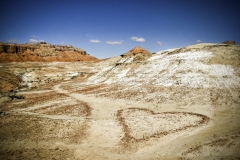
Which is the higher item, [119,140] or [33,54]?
[33,54]

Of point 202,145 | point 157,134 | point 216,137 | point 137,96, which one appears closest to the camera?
point 202,145

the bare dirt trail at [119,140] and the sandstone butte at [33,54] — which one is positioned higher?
the sandstone butte at [33,54]

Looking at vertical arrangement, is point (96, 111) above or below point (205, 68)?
below

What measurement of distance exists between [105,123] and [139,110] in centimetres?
682

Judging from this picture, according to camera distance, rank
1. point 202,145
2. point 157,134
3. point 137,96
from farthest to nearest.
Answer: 1. point 137,96
2. point 157,134
3. point 202,145

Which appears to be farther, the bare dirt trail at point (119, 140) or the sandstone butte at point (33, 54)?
the sandstone butte at point (33, 54)

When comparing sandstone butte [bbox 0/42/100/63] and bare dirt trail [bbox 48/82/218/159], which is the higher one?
sandstone butte [bbox 0/42/100/63]

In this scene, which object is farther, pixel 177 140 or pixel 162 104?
pixel 162 104

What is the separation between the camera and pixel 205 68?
1676 inches

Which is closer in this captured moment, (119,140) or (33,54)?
(119,140)

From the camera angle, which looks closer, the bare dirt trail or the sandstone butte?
the bare dirt trail

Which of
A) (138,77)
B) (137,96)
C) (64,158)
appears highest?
(138,77)

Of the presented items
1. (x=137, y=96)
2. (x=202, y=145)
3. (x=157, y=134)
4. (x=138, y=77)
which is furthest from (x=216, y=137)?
(x=138, y=77)

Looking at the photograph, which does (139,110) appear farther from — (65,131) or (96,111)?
(65,131)
